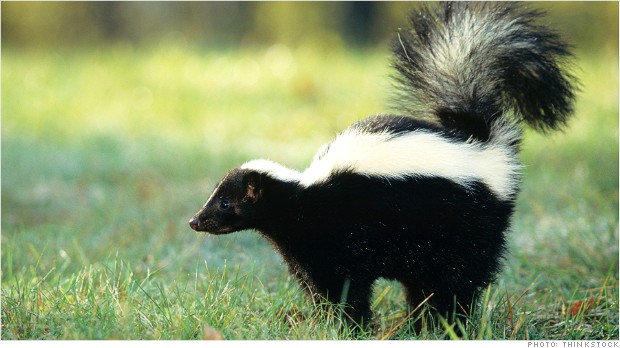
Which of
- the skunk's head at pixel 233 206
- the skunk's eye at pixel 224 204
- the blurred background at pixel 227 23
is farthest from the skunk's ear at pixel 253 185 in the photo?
the blurred background at pixel 227 23

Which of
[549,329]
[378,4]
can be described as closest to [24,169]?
[549,329]

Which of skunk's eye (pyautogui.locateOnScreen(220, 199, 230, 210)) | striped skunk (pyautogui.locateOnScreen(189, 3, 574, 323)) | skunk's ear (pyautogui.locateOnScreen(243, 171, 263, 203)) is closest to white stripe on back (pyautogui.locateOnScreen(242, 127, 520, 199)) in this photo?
striped skunk (pyautogui.locateOnScreen(189, 3, 574, 323))

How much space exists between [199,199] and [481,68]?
3.34 meters

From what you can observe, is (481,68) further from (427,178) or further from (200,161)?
(200,161)

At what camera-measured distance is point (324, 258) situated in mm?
4121

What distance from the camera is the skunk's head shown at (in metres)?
4.34

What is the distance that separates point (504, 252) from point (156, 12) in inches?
642

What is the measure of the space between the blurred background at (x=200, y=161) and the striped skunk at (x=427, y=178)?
0.88 feet

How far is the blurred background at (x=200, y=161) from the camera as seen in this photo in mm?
4203

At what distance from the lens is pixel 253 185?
14.2ft

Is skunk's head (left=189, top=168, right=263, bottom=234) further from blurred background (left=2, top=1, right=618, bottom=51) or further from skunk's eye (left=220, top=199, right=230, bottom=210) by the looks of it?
blurred background (left=2, top=1, right=618, bottom=51)

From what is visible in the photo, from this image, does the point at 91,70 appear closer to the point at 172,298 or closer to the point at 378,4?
the point at 378,4

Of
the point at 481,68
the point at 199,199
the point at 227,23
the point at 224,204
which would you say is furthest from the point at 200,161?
the point at 227,23

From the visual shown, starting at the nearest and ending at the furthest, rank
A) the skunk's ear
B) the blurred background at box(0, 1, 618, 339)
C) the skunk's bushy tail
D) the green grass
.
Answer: the green grass
the blurred background at box(0, 1, 618, 339)
the skunk's ear
the skunk's bushy tail
